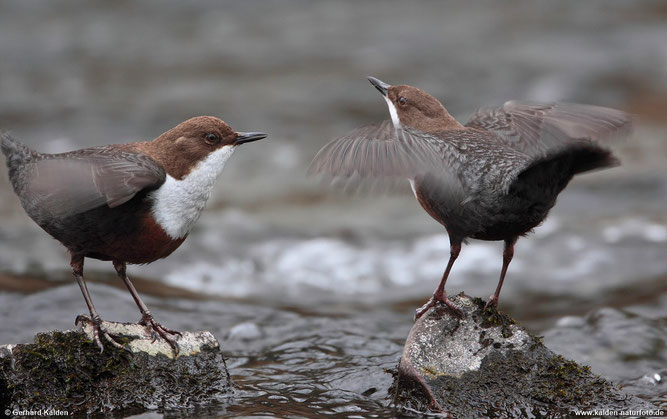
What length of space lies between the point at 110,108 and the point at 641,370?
8868 mm

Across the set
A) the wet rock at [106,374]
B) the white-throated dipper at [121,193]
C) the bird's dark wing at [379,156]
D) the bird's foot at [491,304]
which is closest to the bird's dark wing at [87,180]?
the white-throated dipper at [121,193]

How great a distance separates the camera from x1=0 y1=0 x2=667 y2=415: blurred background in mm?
5945

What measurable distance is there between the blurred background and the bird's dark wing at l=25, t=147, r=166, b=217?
4.29ft

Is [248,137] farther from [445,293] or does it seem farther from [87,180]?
[445,293]

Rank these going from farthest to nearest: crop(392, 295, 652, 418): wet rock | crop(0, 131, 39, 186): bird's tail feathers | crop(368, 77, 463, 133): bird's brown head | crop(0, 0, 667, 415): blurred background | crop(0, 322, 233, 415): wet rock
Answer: crop(0, 0, 667, 415): blurred background → crop(368, 77, 463, 133): bird's brown head → crop(0, 131, 39, 186): bird's tail feathers → crop(392, 295, 652, 418): wet rock → crop(0, 322, 233, 415): wet rock

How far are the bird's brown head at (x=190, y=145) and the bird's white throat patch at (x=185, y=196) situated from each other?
0.08 feet

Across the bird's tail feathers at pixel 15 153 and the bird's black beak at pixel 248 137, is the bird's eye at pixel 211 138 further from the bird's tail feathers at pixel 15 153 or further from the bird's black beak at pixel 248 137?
the bird's tail feathers at pixel 15 153

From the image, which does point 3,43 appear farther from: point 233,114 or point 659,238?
point 659,238

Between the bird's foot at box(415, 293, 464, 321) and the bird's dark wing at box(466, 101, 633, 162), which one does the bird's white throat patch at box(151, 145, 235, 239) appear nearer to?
the bird's foot at box(415, 293, 464, 321)

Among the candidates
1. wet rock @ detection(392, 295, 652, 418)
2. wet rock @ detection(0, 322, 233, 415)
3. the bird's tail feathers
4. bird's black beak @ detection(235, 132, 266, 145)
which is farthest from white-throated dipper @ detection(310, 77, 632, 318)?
the bird's tail feathers

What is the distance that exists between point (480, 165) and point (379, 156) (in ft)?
2.11

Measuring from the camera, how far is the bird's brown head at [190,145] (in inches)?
180

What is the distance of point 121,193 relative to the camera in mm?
4145

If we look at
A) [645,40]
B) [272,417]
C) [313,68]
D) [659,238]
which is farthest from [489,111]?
[645,40]
